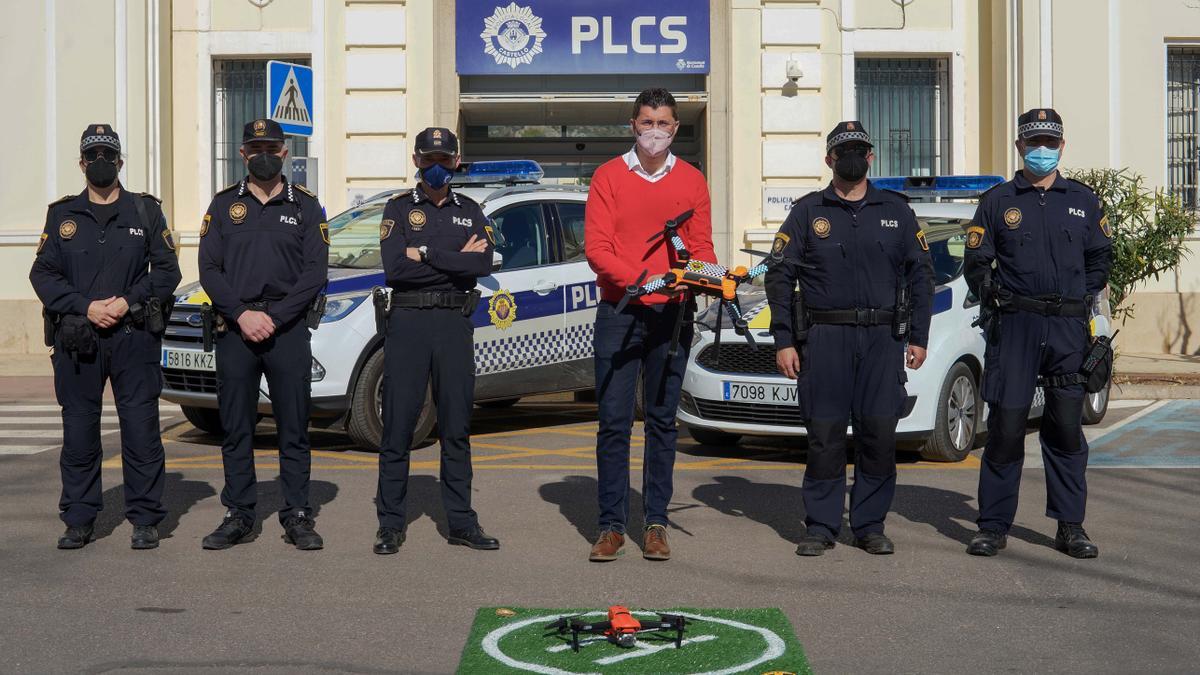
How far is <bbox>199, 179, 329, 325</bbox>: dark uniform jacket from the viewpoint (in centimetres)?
739

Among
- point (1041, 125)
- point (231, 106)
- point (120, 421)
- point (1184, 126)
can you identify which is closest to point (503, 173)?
point (120, 421)

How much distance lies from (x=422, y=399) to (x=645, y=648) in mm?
2368

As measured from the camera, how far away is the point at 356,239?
11633 mm

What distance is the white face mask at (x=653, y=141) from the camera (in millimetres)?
7043

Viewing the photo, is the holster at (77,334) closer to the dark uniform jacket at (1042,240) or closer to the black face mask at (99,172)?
the black face mask at (99,172)

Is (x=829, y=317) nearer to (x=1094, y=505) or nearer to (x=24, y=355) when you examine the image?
(x=1094, y=505)

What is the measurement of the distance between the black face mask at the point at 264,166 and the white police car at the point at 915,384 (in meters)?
3.39

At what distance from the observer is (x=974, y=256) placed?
7.34 metres

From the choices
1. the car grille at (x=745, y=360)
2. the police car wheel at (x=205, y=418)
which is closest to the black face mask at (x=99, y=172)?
the car grille at (x=745, y=360)

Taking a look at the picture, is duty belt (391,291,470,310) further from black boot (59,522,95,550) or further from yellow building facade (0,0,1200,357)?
yellow building facade (0,0,1200,357)

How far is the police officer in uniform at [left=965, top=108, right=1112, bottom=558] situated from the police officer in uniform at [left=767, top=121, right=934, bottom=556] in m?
0.33

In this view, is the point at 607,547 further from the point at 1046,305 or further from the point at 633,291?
the point at 1046,305

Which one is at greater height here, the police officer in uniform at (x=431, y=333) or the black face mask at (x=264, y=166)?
the black face mask at (x=264, y=166)

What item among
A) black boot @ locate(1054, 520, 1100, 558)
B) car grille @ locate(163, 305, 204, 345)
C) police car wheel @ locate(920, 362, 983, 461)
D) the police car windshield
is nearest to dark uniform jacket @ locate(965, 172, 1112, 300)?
black boot @ locate(1054, 520, 1100, 558)
